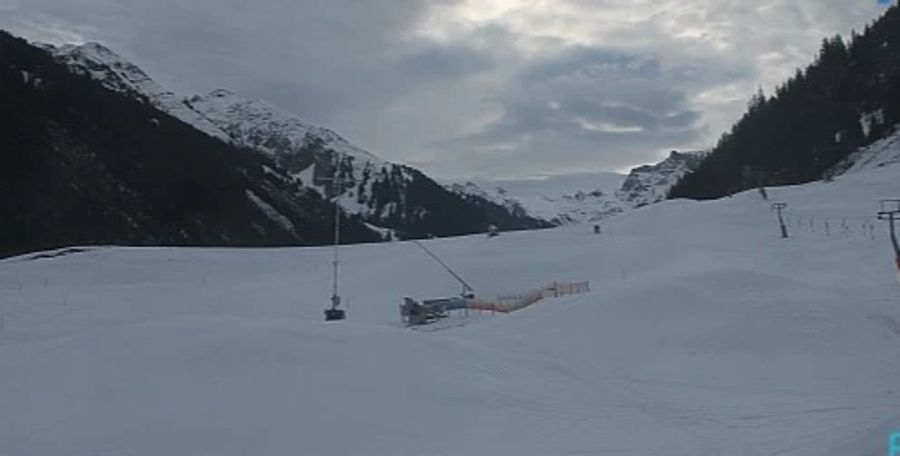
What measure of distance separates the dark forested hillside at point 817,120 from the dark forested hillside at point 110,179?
5970 centimetres

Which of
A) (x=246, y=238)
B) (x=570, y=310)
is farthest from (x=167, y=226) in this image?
(x=570, y=310)

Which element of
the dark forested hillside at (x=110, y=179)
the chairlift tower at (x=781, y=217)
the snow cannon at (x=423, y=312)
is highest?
the dark forested hillside at (x=110, y=179)

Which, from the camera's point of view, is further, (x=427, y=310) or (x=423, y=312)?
(x=427, y=310)

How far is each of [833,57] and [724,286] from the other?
122 m

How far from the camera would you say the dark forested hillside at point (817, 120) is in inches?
4564

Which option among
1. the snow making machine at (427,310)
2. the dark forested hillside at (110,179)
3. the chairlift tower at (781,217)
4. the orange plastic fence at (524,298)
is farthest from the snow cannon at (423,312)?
the dark forested hillside at (110,179)

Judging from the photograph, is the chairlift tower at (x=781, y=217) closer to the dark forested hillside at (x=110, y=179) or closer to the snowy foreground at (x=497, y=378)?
the snowy foreground at (x=497, y=378)

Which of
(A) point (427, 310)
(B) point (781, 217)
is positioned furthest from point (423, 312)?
(B) point (781, 217)

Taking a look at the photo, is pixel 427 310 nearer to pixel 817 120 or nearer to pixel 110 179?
pixel 110 179

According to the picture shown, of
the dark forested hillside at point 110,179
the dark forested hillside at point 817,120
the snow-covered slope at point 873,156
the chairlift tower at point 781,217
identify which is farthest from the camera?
the dark forested hillside at point 817,120

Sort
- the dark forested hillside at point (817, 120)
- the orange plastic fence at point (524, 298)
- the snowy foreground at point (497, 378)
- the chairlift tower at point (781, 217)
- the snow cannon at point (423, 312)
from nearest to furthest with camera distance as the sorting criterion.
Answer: the snowy foreground at point (497, 378)
the snow cannon at point (423, 312)
the orange plastic fence at point (524, 298)
the chairlift tower at point (781, 217)
the dark forested hillside at point (817, 120)

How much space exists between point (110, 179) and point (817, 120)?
95.9m

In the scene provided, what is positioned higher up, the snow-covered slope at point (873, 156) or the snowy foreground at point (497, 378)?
the snow-covered slope at point (873, 156)

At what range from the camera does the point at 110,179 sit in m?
112
